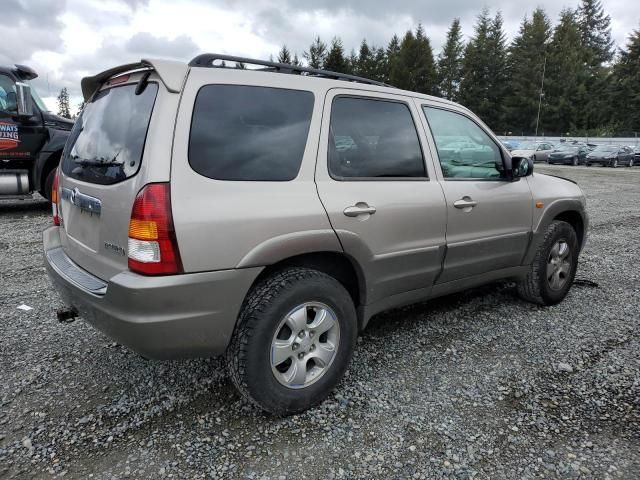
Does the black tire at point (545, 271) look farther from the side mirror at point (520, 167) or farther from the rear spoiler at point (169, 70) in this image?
the rear spoiler at point (169, 70)

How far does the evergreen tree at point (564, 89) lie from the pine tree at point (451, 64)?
38.8ft

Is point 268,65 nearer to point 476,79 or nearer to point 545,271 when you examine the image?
point 545,271

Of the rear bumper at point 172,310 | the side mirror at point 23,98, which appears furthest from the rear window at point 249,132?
the side mirror at point 23,98

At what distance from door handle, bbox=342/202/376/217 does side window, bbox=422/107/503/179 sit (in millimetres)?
816

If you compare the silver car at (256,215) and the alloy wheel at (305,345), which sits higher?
the silver car at (256,215)

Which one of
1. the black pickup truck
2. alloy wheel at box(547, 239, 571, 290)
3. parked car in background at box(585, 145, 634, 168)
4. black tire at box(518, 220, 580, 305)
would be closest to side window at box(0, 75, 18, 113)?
the black pickup truck

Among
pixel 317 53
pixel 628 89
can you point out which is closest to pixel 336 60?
pixel 317 53

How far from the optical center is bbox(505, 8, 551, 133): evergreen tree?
205ft

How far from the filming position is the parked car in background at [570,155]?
32.8 meters

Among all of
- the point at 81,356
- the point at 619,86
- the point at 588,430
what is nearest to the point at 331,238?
the point at 588,430

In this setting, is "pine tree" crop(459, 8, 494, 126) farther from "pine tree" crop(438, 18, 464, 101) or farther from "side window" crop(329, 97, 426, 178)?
"side window" crop(329, 97, 426, 178)

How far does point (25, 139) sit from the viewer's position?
26.9 feet

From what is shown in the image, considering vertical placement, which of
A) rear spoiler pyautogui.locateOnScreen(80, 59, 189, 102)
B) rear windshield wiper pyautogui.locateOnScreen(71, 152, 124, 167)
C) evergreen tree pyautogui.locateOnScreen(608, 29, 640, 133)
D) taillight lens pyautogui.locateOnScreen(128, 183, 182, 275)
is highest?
evergreen tree pyautogui.locateOnScreen(608, 29, 640, 133)

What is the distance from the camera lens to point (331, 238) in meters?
2.55
